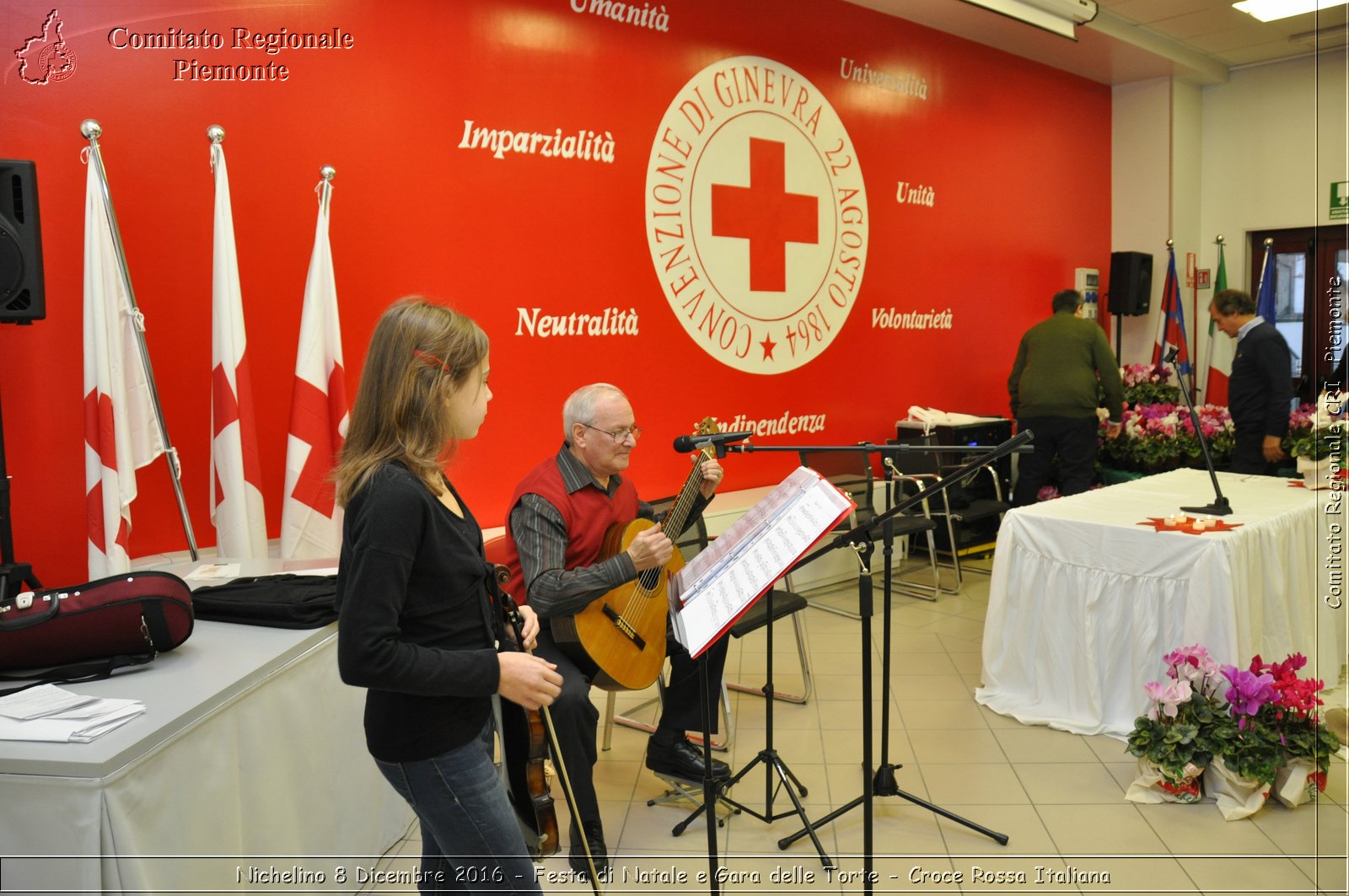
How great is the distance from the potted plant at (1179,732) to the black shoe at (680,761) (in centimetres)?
123

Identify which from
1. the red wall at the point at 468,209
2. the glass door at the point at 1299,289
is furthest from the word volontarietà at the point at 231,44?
the glass door at the point at 1299,289

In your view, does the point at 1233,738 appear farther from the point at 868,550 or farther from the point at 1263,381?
the point at 1263,381

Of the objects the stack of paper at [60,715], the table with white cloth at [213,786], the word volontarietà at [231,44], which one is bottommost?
the table with white cloth at [213,786]

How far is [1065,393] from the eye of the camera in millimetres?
5625

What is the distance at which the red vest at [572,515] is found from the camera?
2664 millimetres

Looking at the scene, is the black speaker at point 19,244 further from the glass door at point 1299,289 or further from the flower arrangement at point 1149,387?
the glass door at point 1299,289

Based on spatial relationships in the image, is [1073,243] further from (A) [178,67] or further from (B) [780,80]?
(A) [178,67]

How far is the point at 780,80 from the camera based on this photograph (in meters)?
5.10

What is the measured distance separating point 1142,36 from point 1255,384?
293cm

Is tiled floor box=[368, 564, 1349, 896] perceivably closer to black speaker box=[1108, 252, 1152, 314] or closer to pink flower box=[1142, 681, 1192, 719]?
pink flower box=[1142, 681, 1192, 719]

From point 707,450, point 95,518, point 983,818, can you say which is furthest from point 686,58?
point 983,818

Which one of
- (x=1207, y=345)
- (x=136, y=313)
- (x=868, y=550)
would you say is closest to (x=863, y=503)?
(x=868, y=550)

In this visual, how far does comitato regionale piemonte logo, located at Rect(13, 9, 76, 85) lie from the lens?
2.86 meters

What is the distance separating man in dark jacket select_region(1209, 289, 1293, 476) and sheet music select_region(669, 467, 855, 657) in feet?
13.0
